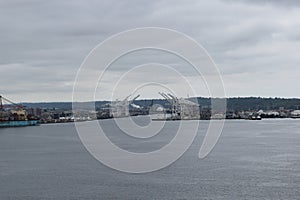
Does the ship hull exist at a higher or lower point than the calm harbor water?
higher

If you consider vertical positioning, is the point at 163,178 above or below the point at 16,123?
below

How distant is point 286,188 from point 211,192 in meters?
1.69

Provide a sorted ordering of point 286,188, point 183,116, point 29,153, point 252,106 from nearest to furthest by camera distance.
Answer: point 286,188, point 29,153, point 183,116, point 252,106

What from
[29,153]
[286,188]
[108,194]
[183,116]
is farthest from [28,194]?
[183,116]

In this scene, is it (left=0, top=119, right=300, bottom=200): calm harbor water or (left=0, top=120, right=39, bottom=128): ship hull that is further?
(left=0, top=120, right=39, bottom=128): ship hull

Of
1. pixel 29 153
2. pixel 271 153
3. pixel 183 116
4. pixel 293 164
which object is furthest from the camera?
pixel 183 116

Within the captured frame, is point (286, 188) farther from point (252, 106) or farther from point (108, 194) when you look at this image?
point (252, 106)

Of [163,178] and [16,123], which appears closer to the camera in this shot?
[163,178]

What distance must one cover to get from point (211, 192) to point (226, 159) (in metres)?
5.94

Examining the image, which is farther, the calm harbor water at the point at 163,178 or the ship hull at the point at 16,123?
the ship hull at the point at 16,123

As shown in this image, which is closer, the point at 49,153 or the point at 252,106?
the point at 49,153

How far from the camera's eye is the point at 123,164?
1537 cm

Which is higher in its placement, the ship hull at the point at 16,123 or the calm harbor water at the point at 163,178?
the ship hull at the point at 16,123

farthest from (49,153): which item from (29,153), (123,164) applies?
(123,164)
